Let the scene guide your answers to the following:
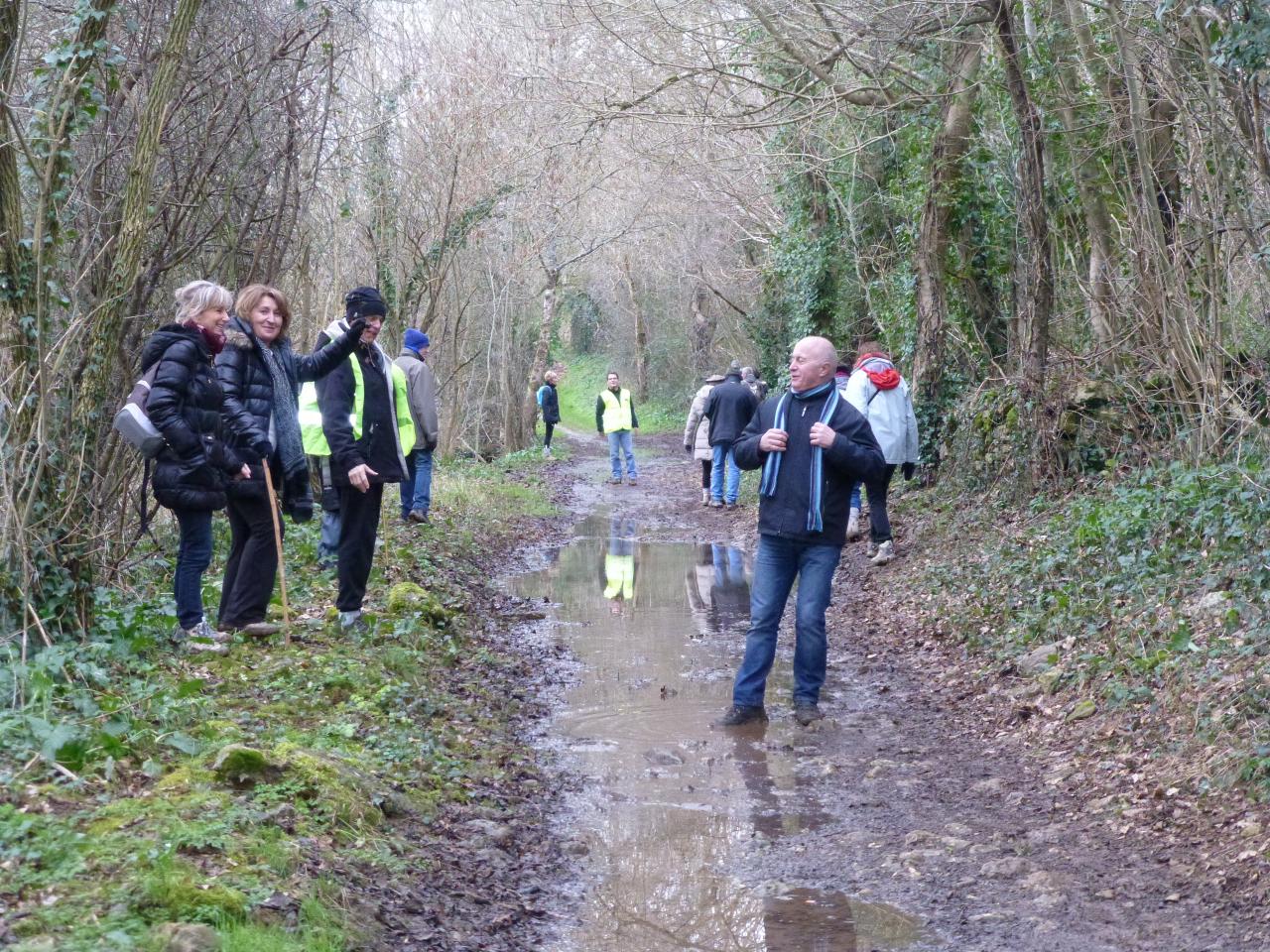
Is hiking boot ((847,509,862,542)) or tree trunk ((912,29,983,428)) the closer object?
hiking boot ((847,509,862,542))

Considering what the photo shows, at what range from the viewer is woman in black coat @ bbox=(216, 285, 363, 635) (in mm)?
7293

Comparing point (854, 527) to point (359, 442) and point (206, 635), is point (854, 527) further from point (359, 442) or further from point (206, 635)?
point (206, 635)

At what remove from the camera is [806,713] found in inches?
292

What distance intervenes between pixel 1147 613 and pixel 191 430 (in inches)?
233

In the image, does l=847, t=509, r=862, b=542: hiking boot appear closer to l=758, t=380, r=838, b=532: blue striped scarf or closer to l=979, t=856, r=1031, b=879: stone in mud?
l=758, t=380, r=838, b=532: blue striped scarf

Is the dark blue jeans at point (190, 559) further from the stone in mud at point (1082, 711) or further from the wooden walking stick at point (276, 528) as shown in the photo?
the stone in mud at point (1082, 711)

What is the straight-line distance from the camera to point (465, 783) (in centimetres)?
597

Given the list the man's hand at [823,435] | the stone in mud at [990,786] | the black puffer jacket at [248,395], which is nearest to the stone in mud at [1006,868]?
the stone in mud at [990,786]

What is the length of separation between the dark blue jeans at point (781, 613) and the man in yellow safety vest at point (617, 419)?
45.5 ft

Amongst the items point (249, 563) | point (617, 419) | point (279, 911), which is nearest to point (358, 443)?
point (249, 563)

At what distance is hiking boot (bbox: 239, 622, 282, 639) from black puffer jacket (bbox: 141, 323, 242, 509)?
86 centimetres

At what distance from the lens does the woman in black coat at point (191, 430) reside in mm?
6879

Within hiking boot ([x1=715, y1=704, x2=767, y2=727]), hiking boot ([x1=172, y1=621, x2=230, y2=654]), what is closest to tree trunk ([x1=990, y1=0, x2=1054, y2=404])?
hiking boot ([x1=715, y1=704, x2=767, y2=727])

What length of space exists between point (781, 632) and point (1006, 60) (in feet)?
19.6
